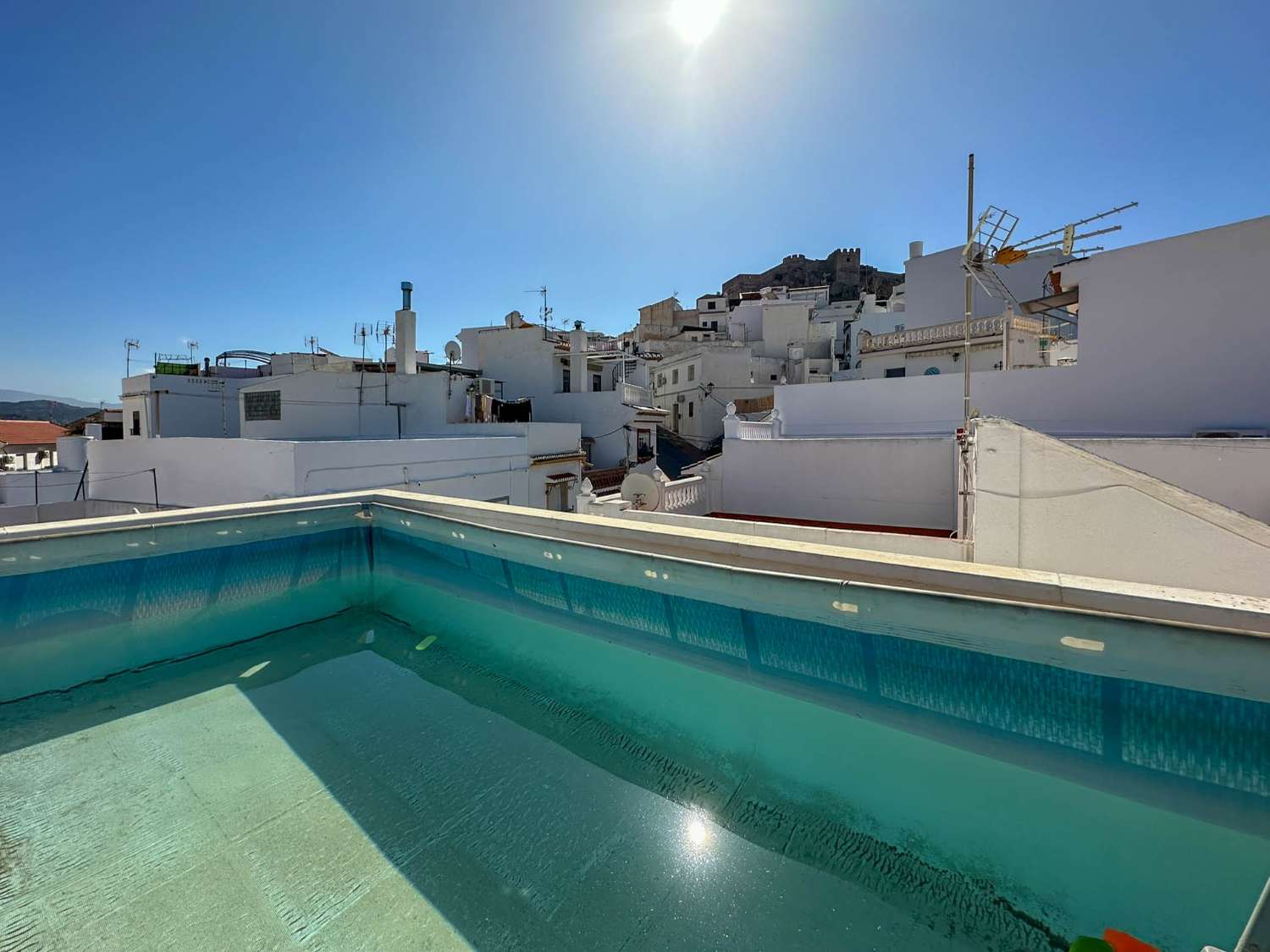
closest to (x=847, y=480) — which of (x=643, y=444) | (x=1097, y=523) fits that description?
(x=1097, y=523)

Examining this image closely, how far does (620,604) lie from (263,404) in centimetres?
1693

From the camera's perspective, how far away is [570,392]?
23750 millimetres

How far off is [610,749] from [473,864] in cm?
89

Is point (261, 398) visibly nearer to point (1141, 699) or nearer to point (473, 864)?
point (473, 864)

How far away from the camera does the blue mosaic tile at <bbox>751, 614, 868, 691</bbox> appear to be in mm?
2412

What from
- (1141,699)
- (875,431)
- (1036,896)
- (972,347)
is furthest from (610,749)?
(972,347)

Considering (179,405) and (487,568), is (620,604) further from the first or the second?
(179,405)

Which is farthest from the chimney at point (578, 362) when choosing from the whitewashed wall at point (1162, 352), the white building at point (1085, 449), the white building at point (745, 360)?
the whitewashed wall at point (1162, 352)

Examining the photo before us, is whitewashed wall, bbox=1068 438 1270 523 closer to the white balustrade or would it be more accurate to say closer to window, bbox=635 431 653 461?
the white balustrade

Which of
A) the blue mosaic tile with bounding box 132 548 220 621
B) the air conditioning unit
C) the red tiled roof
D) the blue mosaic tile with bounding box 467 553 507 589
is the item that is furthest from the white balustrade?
the red tiled roof

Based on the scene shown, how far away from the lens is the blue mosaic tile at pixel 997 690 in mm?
1940

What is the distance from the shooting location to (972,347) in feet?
56.0

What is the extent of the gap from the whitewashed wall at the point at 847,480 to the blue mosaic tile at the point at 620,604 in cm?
994

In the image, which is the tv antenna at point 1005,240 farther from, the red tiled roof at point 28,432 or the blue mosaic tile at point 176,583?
the red tiled roof at point 28,432
